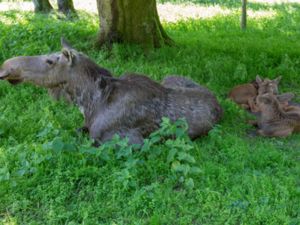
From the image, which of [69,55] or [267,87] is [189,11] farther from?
[69,55]

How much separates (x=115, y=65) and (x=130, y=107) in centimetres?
305

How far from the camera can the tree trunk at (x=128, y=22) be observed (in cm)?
1000

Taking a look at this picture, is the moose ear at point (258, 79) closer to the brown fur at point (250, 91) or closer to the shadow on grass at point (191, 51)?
the brown fur at point (250, 91)

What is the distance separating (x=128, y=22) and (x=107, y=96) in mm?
3840

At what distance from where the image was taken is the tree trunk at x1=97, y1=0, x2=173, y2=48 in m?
10.0

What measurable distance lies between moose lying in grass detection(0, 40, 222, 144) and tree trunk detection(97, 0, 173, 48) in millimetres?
3470

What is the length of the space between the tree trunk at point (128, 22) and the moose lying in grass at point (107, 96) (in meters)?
3.47

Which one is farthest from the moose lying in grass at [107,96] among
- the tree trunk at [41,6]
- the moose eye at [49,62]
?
the tree trunk at [41,6]

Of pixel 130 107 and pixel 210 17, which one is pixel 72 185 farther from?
pixel 210 17

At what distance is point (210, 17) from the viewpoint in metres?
14.8

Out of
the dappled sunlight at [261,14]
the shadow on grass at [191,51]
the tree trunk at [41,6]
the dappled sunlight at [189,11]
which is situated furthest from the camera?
the tree trunk at [41,6]

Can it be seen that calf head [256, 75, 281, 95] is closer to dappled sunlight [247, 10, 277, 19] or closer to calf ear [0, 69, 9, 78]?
calf ear [0, 69, 9, 78]

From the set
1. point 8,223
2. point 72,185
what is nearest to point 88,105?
point 72,185

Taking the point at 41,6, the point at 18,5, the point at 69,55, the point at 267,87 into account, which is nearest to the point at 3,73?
the point at 69,55
